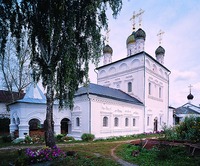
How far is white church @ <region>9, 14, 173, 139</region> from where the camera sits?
537 inches

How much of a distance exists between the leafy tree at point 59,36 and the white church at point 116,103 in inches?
104

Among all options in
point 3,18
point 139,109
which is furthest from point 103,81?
point 3,18

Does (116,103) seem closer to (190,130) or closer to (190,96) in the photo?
(190,130)

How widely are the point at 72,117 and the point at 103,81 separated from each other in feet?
32.5

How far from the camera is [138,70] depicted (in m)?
20.2

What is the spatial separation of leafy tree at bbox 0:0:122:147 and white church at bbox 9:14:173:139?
8.68 ft

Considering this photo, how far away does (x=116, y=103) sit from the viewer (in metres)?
16.1

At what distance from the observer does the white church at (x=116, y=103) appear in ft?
44.8

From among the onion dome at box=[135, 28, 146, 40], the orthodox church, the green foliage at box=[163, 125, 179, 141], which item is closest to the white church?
the onion dome at box=[135, 28, 146, 40]

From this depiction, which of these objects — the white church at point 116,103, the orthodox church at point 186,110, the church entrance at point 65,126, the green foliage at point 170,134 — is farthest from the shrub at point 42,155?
the orthodox church at point 186,110

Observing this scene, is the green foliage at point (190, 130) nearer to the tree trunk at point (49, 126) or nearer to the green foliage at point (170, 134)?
the green foliage at point (170, 134)

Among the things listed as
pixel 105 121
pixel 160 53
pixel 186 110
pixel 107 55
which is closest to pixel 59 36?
pixel 105 121

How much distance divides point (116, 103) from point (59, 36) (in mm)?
10645

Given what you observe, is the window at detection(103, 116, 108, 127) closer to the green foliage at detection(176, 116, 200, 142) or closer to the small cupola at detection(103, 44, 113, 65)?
the green foliage at detection(176, 116, 200, 142)
